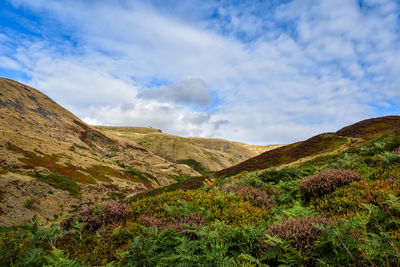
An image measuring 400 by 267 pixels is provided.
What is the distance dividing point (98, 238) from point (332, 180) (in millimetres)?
7279

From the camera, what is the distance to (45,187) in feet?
95.0

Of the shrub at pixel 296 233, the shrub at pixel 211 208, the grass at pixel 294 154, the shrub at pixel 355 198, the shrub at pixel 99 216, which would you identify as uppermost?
the grass at pixel 294 154

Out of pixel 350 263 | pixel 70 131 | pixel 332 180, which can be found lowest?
pixel 350 263

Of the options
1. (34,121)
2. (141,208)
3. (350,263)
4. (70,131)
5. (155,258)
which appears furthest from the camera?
(70,131)

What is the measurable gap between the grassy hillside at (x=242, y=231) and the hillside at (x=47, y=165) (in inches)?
852

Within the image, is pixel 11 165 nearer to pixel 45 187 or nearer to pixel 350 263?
pixel 45 187

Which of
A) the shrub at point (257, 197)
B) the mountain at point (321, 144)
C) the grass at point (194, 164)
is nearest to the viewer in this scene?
the shrub at point (257, 197)

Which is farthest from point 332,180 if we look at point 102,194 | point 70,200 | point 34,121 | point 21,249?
point 34,121

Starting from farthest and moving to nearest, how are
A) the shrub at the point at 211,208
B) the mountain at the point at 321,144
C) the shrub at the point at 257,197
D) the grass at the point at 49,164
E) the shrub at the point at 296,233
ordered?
the mountain at the point at 321,144 < the grass at the point at 49,164 < the shrub at the point at 257,197 < the shrub at the point at 211,208 < the shrub at the point at 296,233

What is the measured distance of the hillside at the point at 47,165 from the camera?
A: 25469 mm

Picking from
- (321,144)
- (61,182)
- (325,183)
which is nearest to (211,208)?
(325,183)

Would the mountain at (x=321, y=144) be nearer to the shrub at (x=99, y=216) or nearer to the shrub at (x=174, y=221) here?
the shrub at (x=99, y=216)

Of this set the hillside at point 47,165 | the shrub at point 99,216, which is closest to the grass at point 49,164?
the hillside at point 47,165

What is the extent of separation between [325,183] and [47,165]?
46.4 m
